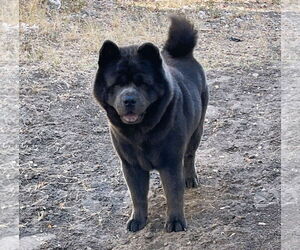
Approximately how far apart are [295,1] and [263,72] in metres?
5.70

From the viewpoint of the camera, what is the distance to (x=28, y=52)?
895 centimetres

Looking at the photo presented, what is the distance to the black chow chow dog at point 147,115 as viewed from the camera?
395 centimetres

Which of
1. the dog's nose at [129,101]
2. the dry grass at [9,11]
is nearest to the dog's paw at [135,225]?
the dog's nose at [129,101]

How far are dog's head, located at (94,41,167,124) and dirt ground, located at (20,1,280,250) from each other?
93 centimetres

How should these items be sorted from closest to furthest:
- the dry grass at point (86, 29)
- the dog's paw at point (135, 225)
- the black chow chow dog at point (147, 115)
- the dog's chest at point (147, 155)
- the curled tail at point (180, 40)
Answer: the black chow chow dog at point (147, 115)
the dog's chest at point (147, 155)
the dog's paw at point (135, 225)
the curled tail at point (180, 40)
the dry grass at point (86, 29)

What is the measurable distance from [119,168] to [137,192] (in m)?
1.17

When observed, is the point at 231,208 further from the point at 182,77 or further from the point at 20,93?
the point at 20,93

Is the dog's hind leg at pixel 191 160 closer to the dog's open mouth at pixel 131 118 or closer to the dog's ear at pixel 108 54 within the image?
the dog's open mouth at pixel 131 118

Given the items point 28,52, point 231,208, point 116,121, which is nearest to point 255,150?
point 231,208

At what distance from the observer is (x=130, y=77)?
13.0 ft

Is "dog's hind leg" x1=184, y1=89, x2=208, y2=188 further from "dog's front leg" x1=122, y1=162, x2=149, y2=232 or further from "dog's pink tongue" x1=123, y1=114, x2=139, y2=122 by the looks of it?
"dog's pink tongue" x1=123, y1=114, x2=139, y2=122

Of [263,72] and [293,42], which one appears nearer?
[263,72]

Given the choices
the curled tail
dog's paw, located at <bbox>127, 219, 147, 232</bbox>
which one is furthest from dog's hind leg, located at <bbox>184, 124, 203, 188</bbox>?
dog's paw, located at <bbox>127, 219, 147, 232</bbox>

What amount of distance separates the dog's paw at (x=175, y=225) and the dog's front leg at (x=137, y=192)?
8.3 inches
